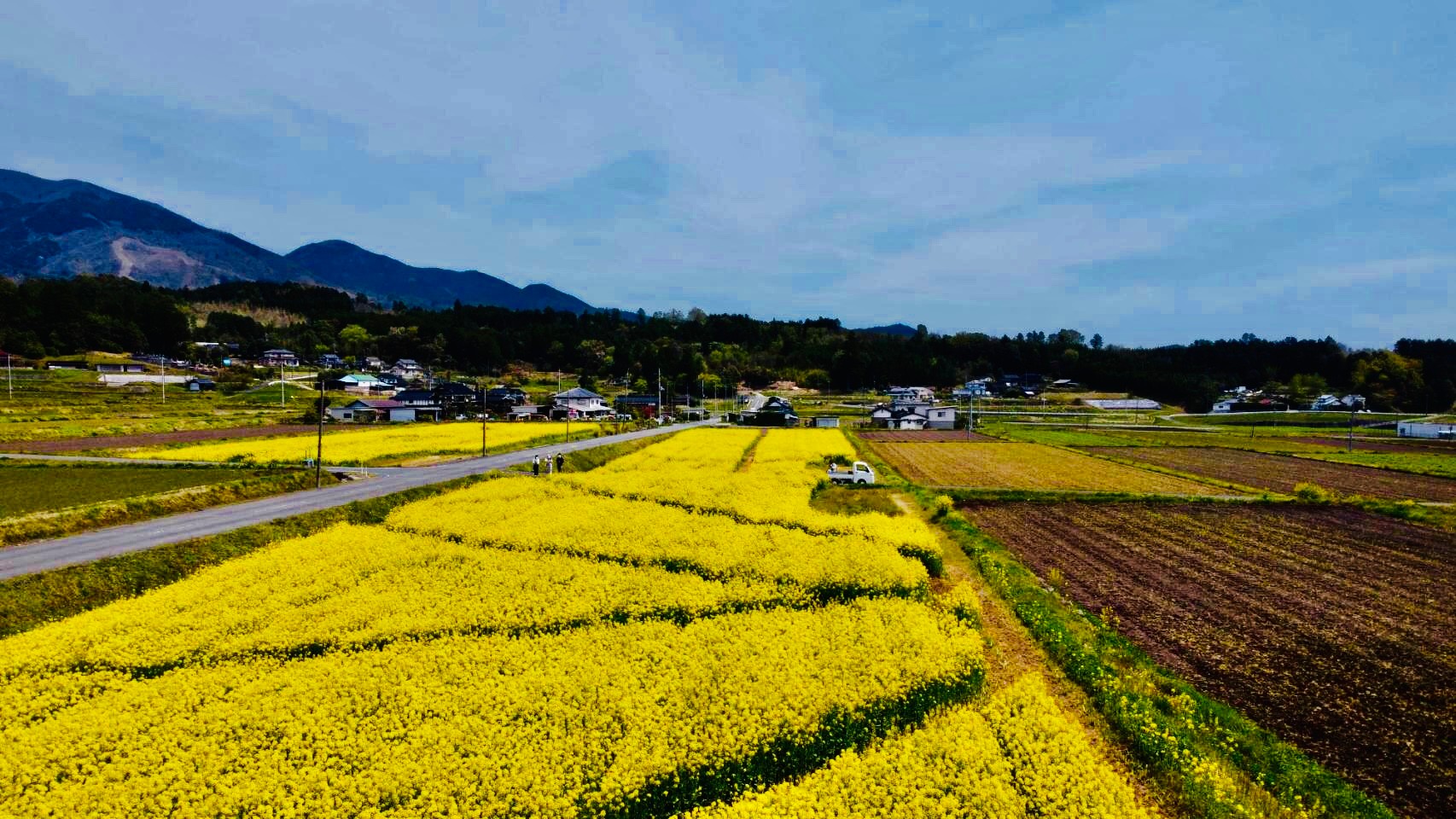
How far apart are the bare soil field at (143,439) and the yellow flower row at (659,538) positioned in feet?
103

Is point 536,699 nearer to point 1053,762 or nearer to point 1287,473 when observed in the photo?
point 1053,762

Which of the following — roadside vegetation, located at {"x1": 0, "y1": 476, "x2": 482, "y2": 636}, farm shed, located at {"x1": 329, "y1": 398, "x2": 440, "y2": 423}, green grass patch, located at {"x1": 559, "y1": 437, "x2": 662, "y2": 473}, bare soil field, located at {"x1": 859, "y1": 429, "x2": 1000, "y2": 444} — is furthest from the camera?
farm shed, located at {"x1": 329, "y1": 398, "x2": 440, "y2": 423}

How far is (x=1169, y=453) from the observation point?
5184 cm

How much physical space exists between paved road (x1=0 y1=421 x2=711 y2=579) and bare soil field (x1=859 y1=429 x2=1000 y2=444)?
141 ft

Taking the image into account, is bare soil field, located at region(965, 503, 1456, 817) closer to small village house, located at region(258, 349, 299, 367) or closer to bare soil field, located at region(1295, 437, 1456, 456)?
bare soil field, located at region(1295, 437, 1456, 456)

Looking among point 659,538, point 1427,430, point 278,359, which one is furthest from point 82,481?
point 278,359

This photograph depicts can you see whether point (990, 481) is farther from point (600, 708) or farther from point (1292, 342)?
point (1292, 342)

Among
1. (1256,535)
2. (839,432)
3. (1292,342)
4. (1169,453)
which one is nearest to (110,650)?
(1256,535)

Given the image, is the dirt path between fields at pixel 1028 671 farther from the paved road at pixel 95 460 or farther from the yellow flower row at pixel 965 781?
the paved road at pixel 95 460

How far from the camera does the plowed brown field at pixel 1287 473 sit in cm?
3241

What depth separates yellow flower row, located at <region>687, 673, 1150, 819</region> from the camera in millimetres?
7281

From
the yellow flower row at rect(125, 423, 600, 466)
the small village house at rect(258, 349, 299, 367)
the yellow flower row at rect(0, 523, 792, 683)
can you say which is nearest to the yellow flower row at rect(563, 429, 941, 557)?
the yellow flower row at rect(0, 523, 792, 683)

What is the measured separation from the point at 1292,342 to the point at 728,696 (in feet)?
735

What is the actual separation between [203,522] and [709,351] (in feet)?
490
